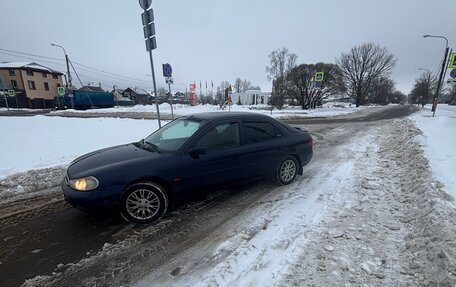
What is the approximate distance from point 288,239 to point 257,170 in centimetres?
162

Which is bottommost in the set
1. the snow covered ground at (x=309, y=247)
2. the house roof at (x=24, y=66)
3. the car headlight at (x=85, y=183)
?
the snow covered ground at (x=309, y=247)

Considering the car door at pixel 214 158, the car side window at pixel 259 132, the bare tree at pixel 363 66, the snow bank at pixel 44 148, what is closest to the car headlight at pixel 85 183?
the car door at pixel 214 158

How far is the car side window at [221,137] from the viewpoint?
4.02 meters

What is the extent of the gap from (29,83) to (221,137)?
200 feet

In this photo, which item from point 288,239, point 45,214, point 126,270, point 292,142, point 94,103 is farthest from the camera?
point 94,103

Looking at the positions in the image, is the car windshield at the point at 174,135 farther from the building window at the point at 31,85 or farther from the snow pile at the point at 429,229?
the building window at the point at 31,85

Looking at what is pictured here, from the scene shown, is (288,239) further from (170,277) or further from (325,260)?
(170,277)

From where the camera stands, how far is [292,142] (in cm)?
509

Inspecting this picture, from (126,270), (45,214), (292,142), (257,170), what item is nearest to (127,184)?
(126,270)

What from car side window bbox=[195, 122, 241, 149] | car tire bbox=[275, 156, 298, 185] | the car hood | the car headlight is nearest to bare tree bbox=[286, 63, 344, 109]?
car tire bbox=[275, 156, 298, 185]

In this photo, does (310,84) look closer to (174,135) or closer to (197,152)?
Answer: (174,135)

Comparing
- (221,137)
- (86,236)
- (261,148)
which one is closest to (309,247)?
(261,148)

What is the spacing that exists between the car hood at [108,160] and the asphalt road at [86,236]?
2.70 feet

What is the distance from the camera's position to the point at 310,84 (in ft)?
128
